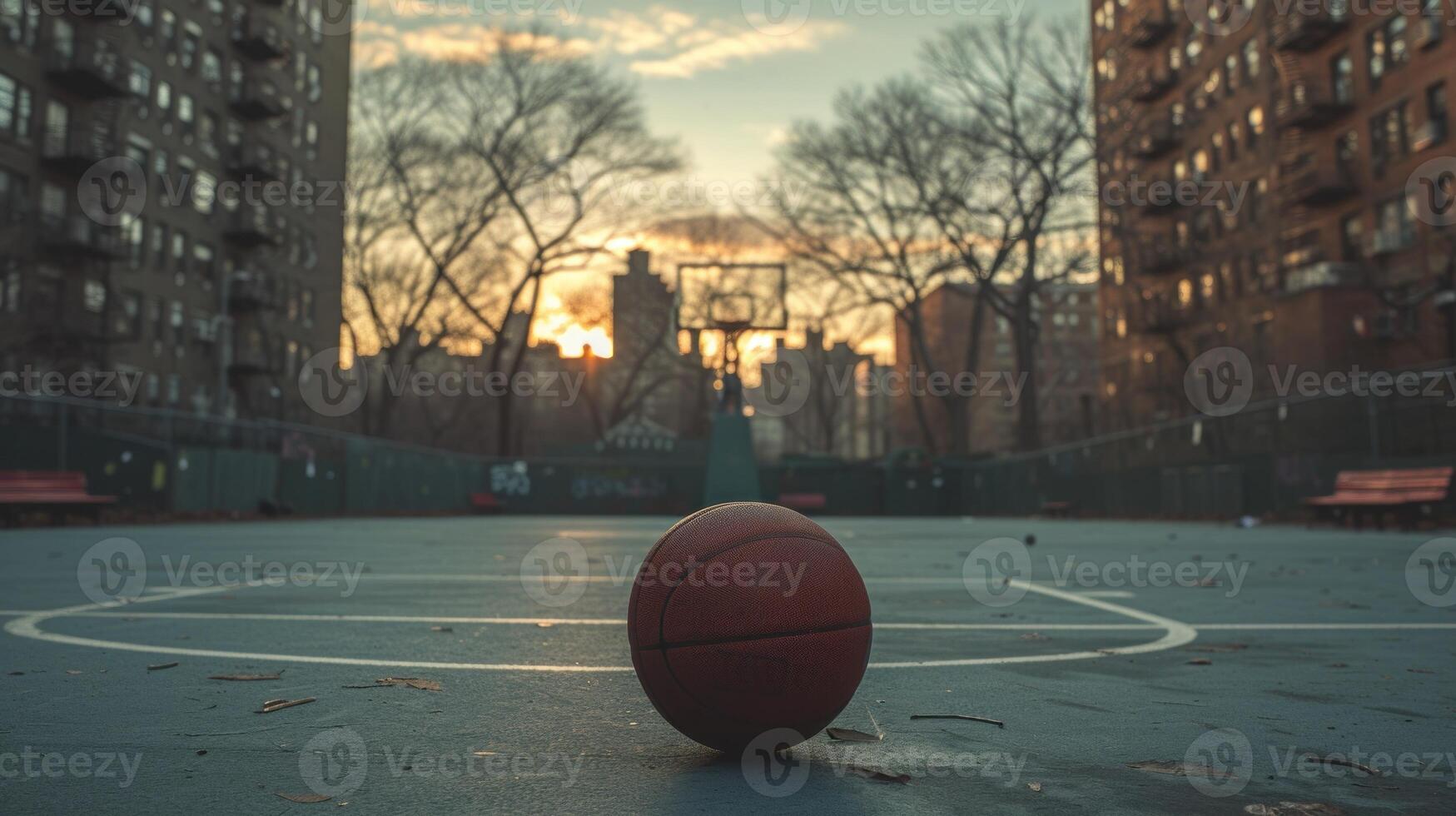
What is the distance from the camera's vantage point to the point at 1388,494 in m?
20.6

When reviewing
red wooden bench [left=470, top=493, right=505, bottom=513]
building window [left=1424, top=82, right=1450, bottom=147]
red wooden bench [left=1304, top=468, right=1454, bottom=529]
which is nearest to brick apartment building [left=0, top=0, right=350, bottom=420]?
red wooden bench [left=470, top=493, right=505, bottom=513]

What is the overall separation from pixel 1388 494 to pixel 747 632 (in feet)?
67.6

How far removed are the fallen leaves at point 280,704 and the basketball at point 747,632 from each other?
1.51 meters

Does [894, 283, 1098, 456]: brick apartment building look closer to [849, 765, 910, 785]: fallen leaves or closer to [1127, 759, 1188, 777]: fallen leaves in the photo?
[1127, 759, 1188, 777]: fallen leaves

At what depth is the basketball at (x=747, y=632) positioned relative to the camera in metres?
3.54

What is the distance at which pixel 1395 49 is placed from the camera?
37656 mm

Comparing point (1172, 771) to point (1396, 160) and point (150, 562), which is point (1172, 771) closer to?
point (150, 562)

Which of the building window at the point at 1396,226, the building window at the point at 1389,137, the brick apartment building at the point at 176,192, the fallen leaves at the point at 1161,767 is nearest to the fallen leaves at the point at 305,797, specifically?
the fallen leaves at the point at 1161,767

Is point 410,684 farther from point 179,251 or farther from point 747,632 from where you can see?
point 179,251

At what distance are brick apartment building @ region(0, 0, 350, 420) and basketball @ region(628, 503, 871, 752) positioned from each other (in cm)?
3247

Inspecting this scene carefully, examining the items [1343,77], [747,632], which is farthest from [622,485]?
[747,632]

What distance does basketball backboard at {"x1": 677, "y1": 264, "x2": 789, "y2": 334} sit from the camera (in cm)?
3456

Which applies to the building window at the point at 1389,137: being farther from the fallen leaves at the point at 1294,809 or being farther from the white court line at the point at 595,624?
the fallen leaves at the point at 1294,809

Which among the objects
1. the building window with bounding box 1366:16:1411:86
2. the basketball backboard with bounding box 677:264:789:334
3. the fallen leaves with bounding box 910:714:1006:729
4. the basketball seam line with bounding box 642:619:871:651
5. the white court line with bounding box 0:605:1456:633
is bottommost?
the white court line with bounding box 0:605:1456:633
